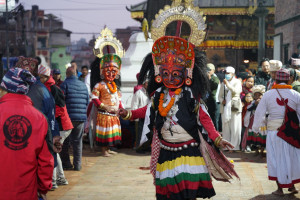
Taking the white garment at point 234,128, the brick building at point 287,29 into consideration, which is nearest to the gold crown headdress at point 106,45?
the white garment at point 234,128

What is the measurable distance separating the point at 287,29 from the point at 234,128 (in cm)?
1395

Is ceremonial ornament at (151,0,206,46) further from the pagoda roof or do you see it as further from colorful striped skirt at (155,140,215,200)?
the pagoda roof

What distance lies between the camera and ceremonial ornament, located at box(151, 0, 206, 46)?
7.23m

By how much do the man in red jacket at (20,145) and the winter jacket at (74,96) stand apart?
5.23 metres

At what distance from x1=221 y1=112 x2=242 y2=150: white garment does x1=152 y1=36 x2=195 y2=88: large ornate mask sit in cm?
703

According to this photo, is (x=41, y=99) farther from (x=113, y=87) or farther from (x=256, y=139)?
(x=256, y=139)

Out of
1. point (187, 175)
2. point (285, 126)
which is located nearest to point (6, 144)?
point (187, 175)

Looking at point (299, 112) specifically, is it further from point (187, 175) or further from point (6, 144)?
point (6, 144)

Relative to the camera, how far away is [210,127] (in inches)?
237

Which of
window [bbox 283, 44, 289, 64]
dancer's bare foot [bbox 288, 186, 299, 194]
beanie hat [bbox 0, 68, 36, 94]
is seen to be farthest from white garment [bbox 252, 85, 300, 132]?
window [bbox 283, 44, 289, 64]

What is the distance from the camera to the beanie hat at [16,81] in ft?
15.2

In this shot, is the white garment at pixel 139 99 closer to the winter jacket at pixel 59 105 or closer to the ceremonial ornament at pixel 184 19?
the winter jacket at pixel 59 105

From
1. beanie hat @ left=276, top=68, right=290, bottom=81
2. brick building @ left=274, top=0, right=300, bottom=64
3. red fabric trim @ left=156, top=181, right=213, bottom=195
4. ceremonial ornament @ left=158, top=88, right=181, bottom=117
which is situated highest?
brick building @ left=274, top=0, right=300, bottom=64

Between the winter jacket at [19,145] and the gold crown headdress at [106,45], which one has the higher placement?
the gold crown headdress at [106,45]
